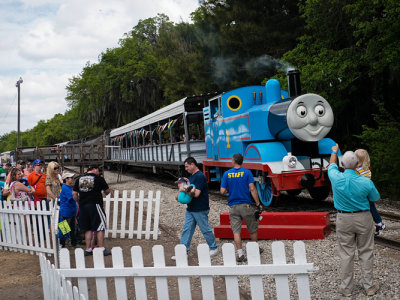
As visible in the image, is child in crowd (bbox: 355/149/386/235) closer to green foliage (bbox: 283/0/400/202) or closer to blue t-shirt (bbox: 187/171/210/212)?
blue t-shirt (bbox: 187/171/210/212)

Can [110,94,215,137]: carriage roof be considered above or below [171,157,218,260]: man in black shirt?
above

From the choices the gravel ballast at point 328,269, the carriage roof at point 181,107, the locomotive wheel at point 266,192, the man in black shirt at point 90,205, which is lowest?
the gravel ballast at point 328,269

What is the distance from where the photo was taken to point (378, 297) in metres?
4.48

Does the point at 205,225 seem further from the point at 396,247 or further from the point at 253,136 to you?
the point at 253,136

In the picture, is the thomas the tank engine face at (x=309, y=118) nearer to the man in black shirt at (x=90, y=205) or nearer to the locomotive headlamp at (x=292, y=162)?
the locomotive headlamp at (x=292, y=162)

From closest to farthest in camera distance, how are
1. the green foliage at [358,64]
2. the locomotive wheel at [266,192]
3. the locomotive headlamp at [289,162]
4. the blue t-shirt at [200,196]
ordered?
the blue t-shirt at [200,196] → the locomotive headlamp at [289,162] → the locomotive wheel at [266,192] → the green foliage at [358,64]

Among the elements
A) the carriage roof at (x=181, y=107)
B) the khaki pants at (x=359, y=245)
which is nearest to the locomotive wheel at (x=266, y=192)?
the carriage roof at (x=181, y=107)

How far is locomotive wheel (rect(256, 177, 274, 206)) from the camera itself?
10.5 meters

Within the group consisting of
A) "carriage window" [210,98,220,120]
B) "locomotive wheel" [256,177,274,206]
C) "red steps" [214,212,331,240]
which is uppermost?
"carriage window" [210,98,220,120]

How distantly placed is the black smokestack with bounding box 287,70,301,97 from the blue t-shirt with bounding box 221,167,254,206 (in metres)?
4.90

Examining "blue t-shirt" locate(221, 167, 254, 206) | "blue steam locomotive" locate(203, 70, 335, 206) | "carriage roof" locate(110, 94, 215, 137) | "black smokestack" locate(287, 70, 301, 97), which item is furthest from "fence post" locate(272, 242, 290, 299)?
"carriage roof" locate(110, 94, 215, 137)

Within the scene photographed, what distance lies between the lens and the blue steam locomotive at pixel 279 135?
9.63 metres

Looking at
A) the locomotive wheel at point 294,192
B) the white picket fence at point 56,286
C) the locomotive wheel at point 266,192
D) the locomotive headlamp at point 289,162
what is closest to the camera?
the white picket fence at point 56,286

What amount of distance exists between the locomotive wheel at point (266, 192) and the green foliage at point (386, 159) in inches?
122
